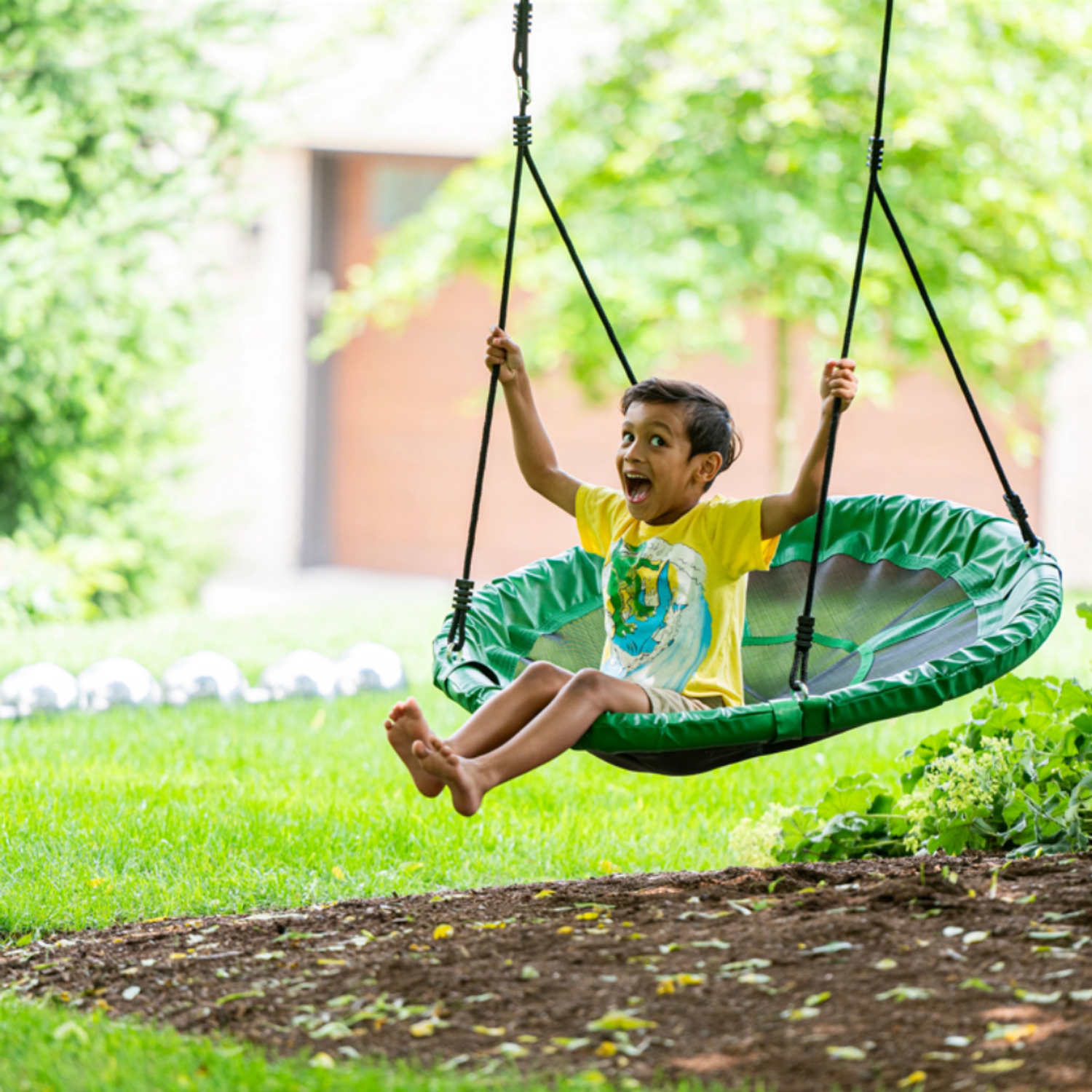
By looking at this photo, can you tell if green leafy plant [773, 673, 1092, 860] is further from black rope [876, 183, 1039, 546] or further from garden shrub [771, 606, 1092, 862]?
black rope [876, 183, 1039, 546]

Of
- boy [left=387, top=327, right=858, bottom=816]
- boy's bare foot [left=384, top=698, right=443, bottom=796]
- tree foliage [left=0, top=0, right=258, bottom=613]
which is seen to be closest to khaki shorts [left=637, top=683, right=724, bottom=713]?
boy [left=387, top=327, right=858, bottom=816]

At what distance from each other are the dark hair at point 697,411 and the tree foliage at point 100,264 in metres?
5.01

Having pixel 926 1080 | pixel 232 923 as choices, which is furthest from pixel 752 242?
pixel 926 1080

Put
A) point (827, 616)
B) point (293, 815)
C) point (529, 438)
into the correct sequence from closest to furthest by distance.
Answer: point (529, 438) → point (827, 616) → point (293, 815)

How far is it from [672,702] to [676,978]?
85cm

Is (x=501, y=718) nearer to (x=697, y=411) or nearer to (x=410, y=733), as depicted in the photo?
(x=410, y=733)

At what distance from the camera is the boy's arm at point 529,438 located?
3.42 meters

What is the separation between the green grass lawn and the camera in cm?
336

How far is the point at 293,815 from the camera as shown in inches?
158

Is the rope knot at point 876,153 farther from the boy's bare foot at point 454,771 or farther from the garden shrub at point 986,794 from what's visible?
the boy's bare foot at point 454,771


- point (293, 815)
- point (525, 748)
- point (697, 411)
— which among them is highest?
point (697, 411)

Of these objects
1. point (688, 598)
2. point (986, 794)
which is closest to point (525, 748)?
point (688, 598)

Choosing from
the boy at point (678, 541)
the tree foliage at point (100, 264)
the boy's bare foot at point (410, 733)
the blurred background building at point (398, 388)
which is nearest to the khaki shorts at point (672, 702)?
the boy at point (678, 541)

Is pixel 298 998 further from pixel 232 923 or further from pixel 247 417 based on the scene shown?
pixel 247 417
